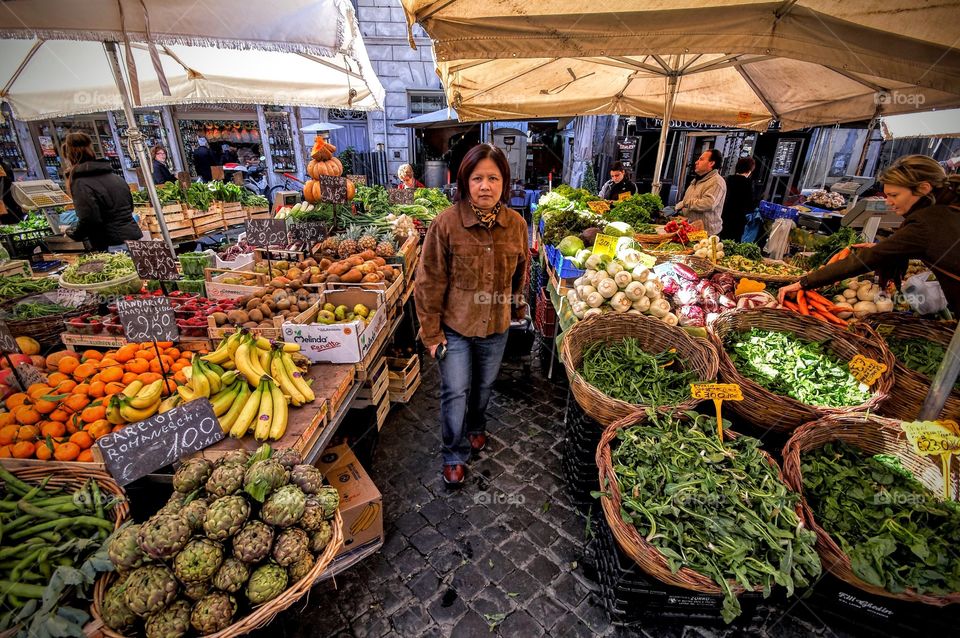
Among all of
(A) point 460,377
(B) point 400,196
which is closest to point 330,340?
(A) point 460,377

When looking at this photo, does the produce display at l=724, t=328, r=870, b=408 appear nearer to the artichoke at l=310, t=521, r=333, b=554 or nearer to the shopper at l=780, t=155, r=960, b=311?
the shopper at l=780, t=155, r=960, b=311

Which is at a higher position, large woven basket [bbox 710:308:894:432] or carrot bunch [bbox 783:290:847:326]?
carrot bunch [bbox 783:290:847:326]

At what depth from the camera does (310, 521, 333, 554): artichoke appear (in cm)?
164

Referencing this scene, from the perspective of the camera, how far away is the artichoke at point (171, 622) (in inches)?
53.6

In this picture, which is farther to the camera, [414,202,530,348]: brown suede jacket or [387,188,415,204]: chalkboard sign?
[387,188,415,204]: chalkboard sign

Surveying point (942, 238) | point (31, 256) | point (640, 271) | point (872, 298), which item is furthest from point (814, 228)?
point (31, 256)

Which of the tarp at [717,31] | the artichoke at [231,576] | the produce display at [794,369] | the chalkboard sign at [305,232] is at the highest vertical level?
the tarp at [717,31]

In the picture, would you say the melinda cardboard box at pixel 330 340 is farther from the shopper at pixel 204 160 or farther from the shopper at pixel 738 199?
the shopper at pixel 204 160

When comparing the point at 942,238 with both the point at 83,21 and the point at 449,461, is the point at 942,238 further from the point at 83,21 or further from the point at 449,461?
the point at 83,21

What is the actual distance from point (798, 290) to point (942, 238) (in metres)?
0.88

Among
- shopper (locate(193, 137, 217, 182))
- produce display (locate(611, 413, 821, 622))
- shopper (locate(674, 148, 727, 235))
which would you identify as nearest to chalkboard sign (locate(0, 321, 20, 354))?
produce display (locate(611, 413, 821, 622))

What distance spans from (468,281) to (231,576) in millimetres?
2048

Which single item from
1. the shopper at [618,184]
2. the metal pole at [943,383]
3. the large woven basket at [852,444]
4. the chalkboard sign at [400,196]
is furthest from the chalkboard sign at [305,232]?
the shopper at [618,184]

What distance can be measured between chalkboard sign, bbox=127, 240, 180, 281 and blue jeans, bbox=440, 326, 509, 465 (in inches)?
80.6
